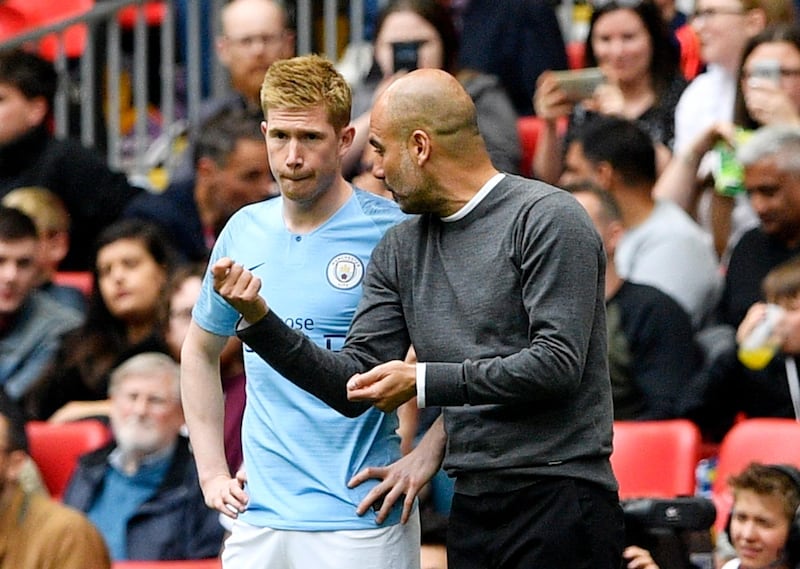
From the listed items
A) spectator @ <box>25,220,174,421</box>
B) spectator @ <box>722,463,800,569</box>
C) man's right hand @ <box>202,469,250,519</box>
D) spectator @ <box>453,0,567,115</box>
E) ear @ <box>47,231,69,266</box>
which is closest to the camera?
man's right hand @ <box>202,469,250,519</box>

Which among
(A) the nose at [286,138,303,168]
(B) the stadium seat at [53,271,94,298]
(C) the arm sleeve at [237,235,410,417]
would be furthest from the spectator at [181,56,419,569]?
(B) the stadium seat at [53,271,94,298]

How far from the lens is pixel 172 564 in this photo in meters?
6.11

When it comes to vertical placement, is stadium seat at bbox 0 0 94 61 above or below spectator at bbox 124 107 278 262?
above

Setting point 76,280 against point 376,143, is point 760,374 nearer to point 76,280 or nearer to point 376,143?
point 376,143

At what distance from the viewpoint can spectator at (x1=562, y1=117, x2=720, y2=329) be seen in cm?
683

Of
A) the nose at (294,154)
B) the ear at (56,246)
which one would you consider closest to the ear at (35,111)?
the ear at (56,246)

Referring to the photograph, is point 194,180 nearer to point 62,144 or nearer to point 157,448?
point 62,144

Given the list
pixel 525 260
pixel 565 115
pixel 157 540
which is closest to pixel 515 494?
pixel 525 260

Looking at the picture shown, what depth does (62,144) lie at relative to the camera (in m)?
8.29

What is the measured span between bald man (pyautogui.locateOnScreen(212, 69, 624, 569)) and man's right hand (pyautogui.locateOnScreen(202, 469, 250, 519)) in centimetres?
34

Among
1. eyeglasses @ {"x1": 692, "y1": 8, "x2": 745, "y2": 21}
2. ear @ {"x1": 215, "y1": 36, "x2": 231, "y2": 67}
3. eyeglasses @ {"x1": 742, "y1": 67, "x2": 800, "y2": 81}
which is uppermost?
eyeglasses @ {"x1": 692, "y1": 8, "x2": 745, "y2": 21}

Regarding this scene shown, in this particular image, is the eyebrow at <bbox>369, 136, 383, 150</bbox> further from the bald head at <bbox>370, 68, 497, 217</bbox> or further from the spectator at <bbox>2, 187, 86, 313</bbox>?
the spectator at <bbox>2, 187, 86, 313</bbox>

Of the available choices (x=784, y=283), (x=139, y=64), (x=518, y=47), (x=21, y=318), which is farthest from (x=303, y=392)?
(x=139, y=64)

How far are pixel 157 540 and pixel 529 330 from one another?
286 centimetres
